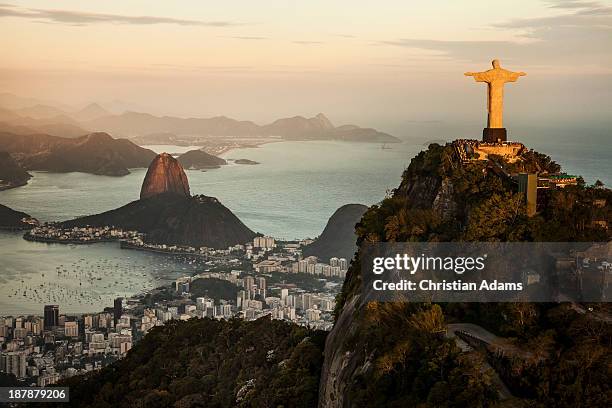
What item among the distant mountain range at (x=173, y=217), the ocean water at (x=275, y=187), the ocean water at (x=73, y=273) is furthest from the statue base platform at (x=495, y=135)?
the distant mountain range at (x=173, y=217)

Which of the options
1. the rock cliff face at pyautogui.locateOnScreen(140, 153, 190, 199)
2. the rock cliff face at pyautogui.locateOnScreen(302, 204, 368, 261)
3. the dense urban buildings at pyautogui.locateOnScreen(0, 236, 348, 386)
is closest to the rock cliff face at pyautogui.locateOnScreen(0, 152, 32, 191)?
the rock cliff face at pyautogui.locateOnScreen(140, 153, 190, 199)

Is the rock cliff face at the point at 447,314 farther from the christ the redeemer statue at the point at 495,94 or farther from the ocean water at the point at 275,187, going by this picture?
the ocean water at the point at 275,187

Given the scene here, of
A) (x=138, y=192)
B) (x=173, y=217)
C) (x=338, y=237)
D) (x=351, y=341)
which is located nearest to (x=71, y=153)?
(x=138, y=192)

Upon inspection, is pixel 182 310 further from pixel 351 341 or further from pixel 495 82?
pixel 351 341

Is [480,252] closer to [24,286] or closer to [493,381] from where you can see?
[493,381]

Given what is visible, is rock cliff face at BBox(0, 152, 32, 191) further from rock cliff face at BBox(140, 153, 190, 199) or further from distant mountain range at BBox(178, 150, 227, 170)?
distant mountain range at BBox(178, 150, 227, 170)
